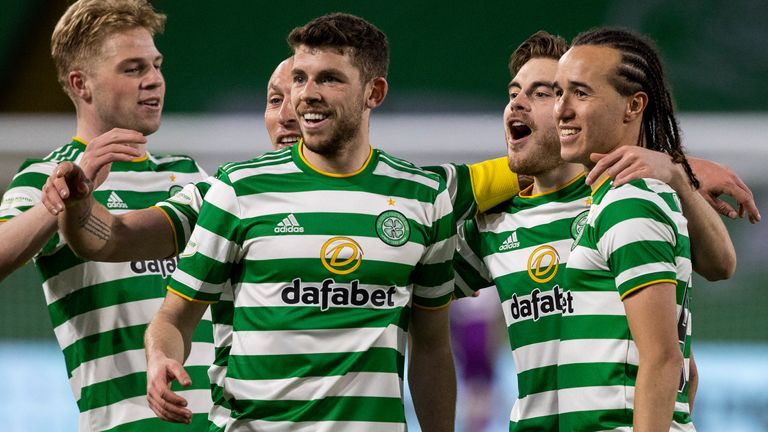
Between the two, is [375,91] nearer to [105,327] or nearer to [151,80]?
[151,80]

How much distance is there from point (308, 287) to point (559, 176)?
0.91 m

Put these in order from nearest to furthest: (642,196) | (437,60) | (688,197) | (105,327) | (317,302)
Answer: (642,196) < (688,197) < (317,302) < (105,327) < (437,60)

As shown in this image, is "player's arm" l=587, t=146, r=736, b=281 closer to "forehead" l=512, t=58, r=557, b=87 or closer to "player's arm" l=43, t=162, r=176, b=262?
"forehead" l=512, t=58, r=557, b=87

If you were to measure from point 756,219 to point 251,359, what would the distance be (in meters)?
1.51

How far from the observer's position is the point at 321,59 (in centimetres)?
327

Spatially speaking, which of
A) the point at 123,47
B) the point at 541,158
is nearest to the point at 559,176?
the point at 541,158

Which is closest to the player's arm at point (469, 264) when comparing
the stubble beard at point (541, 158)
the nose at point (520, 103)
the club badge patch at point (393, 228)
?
the stubble beard at point (541, 158)

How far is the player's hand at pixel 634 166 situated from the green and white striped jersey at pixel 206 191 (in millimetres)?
701

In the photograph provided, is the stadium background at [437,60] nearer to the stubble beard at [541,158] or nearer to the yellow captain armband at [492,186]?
the yellow captain armband at [492,186]

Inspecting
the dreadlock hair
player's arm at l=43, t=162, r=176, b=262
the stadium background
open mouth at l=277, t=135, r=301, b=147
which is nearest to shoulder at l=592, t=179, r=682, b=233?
the dreadlock hair

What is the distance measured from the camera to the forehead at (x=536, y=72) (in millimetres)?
3635

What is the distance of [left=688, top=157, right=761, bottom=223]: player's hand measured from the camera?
11.0 ft

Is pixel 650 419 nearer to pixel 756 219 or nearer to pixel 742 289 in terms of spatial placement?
pixel 756 219

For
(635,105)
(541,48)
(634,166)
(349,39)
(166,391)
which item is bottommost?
(166,391)
